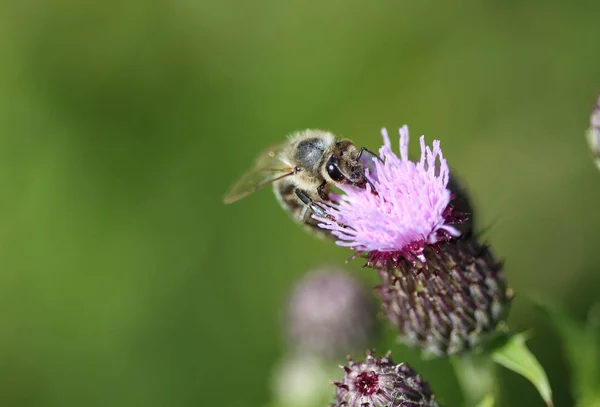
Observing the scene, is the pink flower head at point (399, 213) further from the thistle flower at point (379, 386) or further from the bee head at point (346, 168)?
the thistle flower at point (379, 386)

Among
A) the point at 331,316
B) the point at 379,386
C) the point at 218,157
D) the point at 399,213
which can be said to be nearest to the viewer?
the point at 379,386

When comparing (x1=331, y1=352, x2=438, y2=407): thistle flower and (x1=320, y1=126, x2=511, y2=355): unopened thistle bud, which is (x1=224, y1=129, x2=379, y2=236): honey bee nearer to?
(x1=320, y1=126, x2=511, y2=355): unopened thistle bud

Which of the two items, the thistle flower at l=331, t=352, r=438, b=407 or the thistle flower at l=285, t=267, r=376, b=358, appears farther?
the thistle flower at l=285, t=267, r=376, b=358

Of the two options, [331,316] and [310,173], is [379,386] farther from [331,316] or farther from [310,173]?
[331,316]

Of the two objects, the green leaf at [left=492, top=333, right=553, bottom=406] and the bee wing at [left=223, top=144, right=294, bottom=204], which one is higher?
the bee wing at [left=223, top=144, right=294, bottom=204]

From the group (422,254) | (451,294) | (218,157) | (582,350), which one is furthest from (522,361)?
(218,157)

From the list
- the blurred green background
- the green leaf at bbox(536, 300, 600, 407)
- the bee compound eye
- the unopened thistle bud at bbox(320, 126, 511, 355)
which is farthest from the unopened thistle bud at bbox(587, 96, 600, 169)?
the blurred green background
